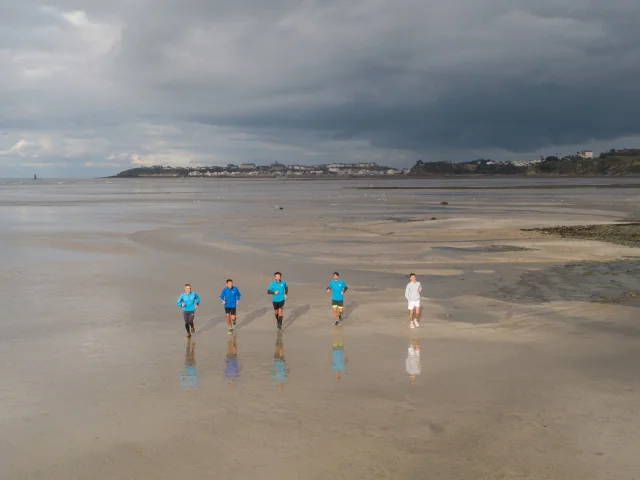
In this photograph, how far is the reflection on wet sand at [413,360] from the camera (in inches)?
478

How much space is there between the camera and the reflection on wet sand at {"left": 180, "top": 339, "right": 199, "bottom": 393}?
1152cm

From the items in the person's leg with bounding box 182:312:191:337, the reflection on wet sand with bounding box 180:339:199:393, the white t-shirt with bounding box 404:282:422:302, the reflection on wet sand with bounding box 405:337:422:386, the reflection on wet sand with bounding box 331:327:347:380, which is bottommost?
the reflection on wet sand with bounding box 405:337:422:386

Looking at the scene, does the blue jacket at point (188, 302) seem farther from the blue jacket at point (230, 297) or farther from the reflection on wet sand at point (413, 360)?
the reflection on wet sand at point (413, 360)

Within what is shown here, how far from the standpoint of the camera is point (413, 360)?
43.2ft

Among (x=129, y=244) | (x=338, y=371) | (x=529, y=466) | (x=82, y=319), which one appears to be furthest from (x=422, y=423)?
(x=129, y=244)

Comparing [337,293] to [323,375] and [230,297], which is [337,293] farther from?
[323,375]

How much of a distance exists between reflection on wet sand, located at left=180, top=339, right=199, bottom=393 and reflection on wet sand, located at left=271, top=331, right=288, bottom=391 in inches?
64.7

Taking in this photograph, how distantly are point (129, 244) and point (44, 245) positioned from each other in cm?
499

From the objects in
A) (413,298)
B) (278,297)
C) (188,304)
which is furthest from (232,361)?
(413,298)

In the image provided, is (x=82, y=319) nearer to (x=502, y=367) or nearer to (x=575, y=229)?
(x=502, y=367)

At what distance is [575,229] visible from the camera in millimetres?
40844

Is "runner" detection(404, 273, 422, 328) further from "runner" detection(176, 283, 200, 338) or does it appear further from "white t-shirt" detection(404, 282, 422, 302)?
"runner" detection(176, 283, 200, 338)

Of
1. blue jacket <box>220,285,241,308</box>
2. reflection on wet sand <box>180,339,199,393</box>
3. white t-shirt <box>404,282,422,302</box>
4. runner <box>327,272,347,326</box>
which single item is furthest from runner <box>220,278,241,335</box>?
white t-shirt <box>404,282,422,302</box>

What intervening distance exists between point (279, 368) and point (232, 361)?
4.01 feet
